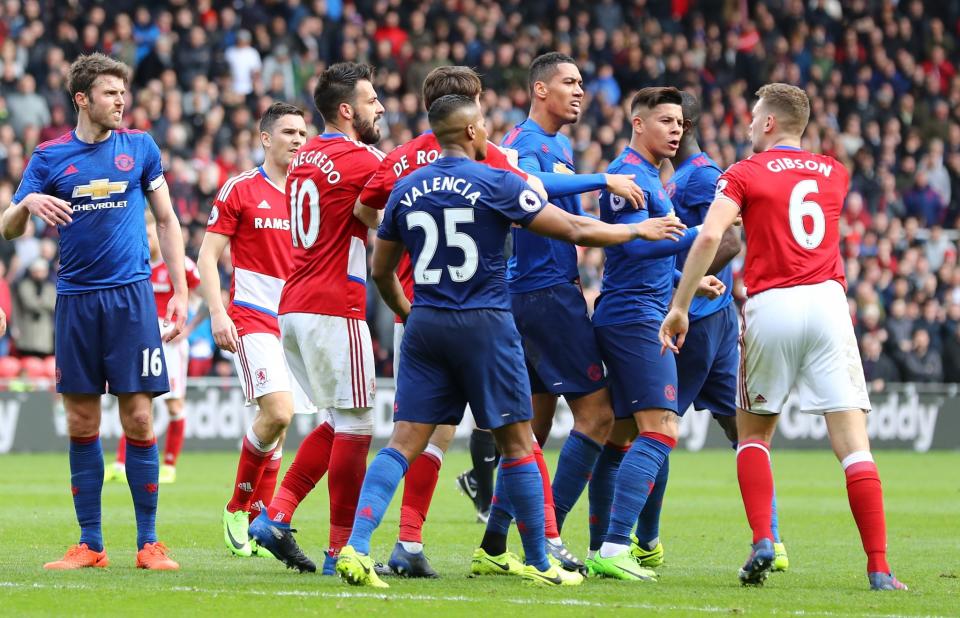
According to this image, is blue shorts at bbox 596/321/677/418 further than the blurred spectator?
No

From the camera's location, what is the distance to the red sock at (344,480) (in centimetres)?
821

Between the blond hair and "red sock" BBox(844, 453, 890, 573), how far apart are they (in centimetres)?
188

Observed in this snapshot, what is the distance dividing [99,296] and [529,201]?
260 cm

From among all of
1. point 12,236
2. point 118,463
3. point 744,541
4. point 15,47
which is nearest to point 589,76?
point 15,47

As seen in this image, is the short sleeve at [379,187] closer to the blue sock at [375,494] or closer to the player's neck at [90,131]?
the blue sock at [375,494]

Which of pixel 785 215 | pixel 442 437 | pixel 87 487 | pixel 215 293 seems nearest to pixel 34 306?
pixel 215 293

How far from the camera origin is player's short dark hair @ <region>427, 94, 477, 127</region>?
7.60 meters

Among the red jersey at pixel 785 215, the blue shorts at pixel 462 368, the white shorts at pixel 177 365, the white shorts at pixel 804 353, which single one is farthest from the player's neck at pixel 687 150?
the white shorts at pixel 177 365

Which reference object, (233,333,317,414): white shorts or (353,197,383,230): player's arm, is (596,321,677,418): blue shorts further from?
(233,333,317,414): white shorts

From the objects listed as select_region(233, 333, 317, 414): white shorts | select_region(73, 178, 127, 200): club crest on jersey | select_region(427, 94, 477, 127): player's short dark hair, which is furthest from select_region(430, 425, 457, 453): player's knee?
select_region(73, 178, 127, 200): club crest on jersey

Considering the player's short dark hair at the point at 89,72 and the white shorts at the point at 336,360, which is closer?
the white shorts at the point at 336,360

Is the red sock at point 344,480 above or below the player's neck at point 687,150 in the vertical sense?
below

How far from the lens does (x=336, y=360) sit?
8.23 meters

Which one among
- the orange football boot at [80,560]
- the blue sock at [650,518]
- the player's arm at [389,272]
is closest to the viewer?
the player's arm at [389,272]
